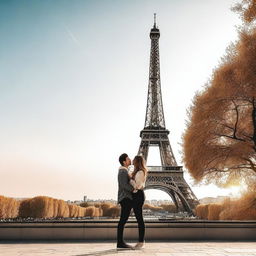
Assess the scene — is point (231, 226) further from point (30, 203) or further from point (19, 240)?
point (30, 203)

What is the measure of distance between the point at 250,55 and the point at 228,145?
16.5ft

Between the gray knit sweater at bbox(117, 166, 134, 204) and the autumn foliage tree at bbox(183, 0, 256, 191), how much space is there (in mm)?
10140

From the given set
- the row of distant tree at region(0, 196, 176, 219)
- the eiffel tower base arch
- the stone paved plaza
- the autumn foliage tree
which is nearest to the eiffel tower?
the eiffel tower base arch

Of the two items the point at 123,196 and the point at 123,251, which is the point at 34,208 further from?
the point at 123,251

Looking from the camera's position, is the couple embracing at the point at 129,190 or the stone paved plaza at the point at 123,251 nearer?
the stone paved plaza at the point at 123,251

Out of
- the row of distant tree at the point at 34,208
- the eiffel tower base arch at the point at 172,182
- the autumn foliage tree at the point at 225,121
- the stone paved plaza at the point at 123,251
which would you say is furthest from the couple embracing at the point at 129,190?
the eiffel tower base arch at the point at 172,182

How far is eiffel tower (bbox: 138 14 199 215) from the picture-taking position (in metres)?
44.4

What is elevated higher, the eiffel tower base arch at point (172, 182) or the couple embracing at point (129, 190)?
the eiffel tower base arch at point (172, 182)

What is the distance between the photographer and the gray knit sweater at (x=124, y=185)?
744 cm

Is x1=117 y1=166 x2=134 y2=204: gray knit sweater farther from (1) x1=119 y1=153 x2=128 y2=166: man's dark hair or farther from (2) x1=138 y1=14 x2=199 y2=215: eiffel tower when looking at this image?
(2) x1=138 y1=14 x2=199 y2=215: eiffel tower

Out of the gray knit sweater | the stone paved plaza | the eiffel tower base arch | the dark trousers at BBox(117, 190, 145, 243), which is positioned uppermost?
the eiffel tower base arch

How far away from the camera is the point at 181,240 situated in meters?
10.1

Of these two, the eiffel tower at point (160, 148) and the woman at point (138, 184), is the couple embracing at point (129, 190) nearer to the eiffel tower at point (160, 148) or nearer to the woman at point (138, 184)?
the woman at point (138, 184)

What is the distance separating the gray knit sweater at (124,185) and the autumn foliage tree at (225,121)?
1014cm
